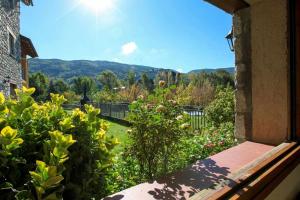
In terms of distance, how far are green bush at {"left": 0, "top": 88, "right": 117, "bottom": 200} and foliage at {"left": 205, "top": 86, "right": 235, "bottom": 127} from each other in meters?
4.14

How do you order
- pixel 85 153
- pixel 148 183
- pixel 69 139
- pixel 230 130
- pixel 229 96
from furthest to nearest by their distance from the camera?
1. pixel 229 96
2. pixel 230 130
3. pixel 148 183
4. pixel 85 153
5. pixel 69 139

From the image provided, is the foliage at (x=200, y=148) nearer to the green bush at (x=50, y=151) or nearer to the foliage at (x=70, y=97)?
the foliage at (x=70, y=97)

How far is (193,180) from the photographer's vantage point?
1341 mm

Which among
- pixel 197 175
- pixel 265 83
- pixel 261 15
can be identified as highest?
pixel 261 15

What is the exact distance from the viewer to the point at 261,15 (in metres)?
2.18

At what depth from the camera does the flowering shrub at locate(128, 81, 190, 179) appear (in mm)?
1958

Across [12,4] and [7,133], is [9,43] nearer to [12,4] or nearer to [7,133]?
[12,4]

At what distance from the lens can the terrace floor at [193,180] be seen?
1.12 m

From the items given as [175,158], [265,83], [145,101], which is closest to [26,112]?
[145,101]

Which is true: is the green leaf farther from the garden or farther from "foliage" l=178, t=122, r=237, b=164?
"foliage" l=178, t=122, r=237, b=164

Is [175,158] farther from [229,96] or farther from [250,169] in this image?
[229,96]

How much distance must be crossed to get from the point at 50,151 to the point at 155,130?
1.30 meters

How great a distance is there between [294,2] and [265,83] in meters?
0.67

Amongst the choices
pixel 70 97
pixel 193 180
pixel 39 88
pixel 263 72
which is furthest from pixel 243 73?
pixel 70 97
